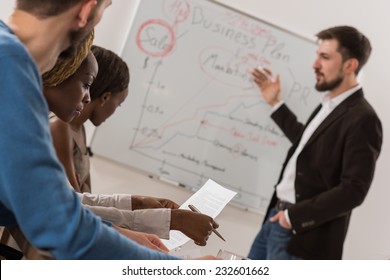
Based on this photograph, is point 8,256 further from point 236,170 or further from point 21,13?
point 236,170

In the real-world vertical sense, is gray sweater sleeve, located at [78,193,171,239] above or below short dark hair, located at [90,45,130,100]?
below

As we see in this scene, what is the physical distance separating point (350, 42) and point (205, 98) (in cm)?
71

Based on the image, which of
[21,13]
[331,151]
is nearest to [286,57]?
[331,151]

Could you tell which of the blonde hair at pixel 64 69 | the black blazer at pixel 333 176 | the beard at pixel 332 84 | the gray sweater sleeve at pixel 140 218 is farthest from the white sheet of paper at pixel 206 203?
the beard at pixel 332 84

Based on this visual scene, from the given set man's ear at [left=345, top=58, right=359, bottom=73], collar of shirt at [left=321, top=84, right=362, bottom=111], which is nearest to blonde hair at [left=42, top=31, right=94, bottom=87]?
collar of shirt at [left=321, top=84, right=362, bottom=111]

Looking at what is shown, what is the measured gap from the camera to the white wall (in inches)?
91.4

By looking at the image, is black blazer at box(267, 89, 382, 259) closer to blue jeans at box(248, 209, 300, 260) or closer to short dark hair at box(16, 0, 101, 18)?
blue jeans at box(248, 209, 300, 260)

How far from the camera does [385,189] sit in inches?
94.1

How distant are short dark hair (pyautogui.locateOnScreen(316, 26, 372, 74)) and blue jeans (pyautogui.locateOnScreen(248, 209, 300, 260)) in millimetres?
787

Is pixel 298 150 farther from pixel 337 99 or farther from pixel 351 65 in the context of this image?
pixel 351 65

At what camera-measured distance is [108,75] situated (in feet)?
5.32

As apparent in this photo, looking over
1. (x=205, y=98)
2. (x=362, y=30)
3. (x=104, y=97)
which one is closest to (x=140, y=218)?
(x=104, y=97)
